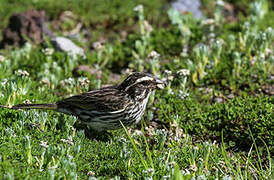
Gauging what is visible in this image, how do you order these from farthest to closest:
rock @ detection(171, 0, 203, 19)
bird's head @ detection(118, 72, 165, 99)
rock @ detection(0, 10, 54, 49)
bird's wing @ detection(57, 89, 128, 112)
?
rock @ detection(171, 0, 203, 19) → rock @ detection(0, 10, 54, 49) → bird's head @ detection(118, 72, 165, 99) → bird's wing @ detection(57, 89, 128, 112)

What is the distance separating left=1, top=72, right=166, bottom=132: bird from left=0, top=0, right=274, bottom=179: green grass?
26cm

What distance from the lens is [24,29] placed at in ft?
41.7

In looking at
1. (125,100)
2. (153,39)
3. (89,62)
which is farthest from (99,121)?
(153,39)

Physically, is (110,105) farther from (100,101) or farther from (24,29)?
(24,29)

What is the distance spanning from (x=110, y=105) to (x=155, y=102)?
195 centimetres

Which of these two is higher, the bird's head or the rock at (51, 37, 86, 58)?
the rock at (51, 37, 86, 58)

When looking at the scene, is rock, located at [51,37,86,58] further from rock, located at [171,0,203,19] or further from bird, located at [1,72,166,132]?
rock, located at [171,0,203,19]

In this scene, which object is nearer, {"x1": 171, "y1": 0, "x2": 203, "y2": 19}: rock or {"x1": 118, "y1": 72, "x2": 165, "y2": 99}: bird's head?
{"x1": 118, "y1": 72, "x2": 165, "y2": 99}: bird's head

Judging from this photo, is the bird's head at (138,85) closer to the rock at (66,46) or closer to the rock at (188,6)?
the rock at (66,46)

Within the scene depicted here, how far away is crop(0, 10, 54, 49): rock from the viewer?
12672 mm

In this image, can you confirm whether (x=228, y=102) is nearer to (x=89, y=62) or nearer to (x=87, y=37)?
(x=89, y=62)

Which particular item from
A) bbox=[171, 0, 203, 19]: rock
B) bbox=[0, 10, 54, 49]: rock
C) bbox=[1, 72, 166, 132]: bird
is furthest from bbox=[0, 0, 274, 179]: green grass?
A: bbox=[171, 0, 203, 19]: rock

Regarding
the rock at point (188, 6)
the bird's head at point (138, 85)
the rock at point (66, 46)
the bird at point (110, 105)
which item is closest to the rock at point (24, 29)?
the rock at point (66, 46)

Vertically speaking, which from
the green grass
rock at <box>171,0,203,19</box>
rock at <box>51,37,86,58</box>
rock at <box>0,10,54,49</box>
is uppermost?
rock at <box>171,0,203,19</box>
